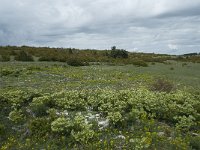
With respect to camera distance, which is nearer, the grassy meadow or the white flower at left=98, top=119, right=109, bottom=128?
the grassy meadow

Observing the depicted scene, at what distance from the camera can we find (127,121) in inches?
464

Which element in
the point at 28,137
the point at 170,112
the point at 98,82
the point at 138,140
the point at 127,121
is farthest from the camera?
the point at 98,82

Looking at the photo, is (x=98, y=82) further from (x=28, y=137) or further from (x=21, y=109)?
(x=28, y=137)

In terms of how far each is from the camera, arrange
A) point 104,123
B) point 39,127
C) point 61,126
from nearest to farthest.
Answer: point 61,126
point 39,127
point 104,123

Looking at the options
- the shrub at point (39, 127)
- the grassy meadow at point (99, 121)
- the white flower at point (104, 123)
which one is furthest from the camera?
the white flower at point (104, 123)

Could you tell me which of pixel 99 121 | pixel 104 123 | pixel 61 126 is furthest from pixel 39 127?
pixel 104 123

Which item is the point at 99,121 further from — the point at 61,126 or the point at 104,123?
the point at 61,126

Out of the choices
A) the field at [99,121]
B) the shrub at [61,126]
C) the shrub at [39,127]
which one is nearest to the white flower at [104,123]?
the field at [99,121]

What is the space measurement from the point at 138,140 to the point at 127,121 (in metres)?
1.70

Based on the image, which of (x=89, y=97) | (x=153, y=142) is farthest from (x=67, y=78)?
(x=153, y=142)

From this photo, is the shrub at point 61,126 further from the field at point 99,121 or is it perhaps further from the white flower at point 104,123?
the white flower at point 104,123

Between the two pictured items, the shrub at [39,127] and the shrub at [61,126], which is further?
the shrub at [39,127]

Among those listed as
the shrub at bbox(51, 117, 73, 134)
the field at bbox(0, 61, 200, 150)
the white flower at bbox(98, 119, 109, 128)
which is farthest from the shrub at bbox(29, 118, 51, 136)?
the white flower at bbox(98, 119, 109, 128)

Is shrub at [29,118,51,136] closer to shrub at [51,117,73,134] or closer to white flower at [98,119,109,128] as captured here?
shrub at [51,117,73,134]
